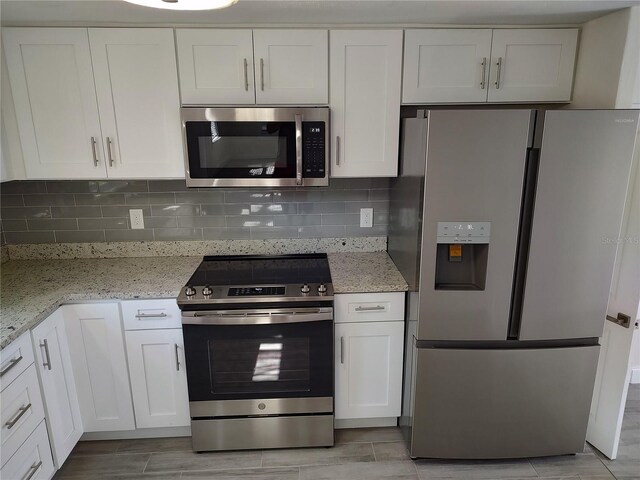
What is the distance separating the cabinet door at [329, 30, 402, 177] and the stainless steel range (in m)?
0.63

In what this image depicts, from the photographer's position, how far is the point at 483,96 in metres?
2.04

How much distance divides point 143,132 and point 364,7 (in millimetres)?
1192

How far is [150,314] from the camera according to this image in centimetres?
196

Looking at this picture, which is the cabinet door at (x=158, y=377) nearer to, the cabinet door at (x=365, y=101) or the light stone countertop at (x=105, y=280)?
the light stone countertop at (x=105, y=280)

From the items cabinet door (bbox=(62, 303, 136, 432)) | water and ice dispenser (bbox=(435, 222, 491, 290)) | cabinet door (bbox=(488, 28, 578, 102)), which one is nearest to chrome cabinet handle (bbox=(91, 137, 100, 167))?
cabinet door (bbox=(62, 303, 136, 432))

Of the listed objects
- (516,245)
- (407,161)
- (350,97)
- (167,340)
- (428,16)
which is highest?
(428,16)

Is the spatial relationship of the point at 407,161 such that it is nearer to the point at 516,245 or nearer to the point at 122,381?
the point at 516,245

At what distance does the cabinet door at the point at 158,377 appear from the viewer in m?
2.00

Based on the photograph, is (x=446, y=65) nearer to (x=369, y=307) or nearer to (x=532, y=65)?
(x=532, y=65)

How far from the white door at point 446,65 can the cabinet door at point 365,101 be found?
64mm

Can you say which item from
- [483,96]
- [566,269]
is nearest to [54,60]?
[483,96]

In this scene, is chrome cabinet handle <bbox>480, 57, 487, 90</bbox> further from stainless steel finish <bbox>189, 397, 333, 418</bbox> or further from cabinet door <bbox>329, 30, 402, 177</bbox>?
stainless steel finish <bbox>189, 397, 333, 418</bbox>

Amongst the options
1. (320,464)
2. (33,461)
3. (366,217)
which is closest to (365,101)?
(366,217)

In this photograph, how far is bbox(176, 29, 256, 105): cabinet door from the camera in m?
1.92
